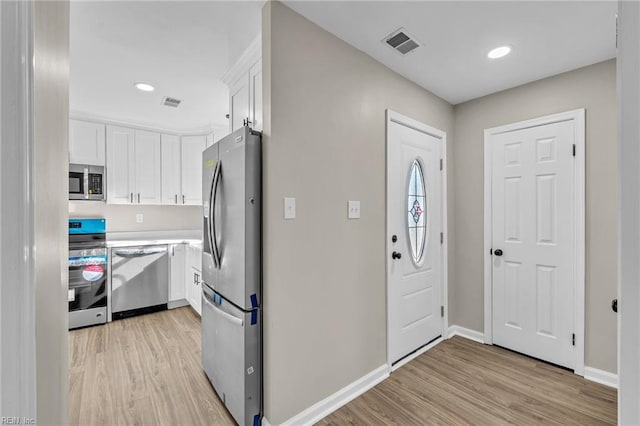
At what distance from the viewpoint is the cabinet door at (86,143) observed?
3387 millimetres

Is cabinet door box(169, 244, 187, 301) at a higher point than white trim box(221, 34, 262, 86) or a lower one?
lower

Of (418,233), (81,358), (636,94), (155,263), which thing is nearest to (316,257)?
(418,233)

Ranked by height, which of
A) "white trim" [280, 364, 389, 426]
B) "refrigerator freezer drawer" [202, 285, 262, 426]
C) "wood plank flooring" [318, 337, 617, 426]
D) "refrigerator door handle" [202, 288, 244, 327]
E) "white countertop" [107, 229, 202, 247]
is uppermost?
"white countertop" [107, 229, 202, 247]

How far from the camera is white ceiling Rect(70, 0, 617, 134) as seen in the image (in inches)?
66.0

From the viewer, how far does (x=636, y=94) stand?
0.38 meters

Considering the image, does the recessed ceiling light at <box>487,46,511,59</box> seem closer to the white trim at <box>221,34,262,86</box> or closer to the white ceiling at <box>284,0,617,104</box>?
the white ceiling at <box>284,0,617,104</box>

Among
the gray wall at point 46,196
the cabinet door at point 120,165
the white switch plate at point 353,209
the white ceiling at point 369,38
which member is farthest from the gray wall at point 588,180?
the cabinet door at point 120,165

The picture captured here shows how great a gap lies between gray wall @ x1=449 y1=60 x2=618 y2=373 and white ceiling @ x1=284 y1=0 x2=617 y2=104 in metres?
0.18

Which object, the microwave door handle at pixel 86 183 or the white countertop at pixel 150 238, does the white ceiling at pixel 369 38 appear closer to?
the microwave door handle at pixel 86 183

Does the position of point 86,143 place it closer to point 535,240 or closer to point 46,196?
point 46,196

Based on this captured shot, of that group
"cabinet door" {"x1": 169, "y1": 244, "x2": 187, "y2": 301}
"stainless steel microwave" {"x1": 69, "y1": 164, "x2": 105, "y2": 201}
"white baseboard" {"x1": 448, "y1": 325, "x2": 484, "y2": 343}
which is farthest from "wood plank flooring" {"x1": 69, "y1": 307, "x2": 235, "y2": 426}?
"white baseboard" {"x1": 448, "y1": 325, "x2": 484, "y2": 343}

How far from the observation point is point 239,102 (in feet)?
7.27

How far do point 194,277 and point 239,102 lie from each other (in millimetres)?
2388

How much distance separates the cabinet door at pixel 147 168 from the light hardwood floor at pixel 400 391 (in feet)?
6.29
